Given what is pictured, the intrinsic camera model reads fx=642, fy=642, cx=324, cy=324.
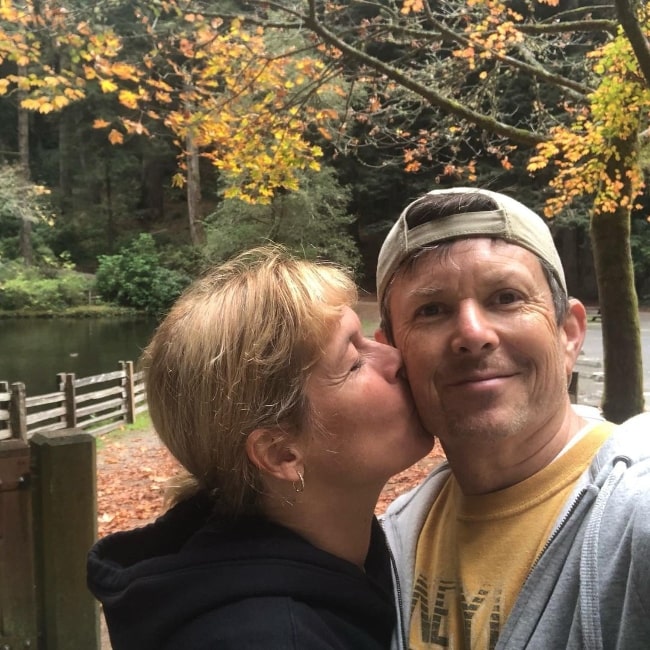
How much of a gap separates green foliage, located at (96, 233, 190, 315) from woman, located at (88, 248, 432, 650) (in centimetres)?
2839

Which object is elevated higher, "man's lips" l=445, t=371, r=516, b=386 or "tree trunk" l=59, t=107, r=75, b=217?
"tree trunk" l=59, t=107, r=75, b=217

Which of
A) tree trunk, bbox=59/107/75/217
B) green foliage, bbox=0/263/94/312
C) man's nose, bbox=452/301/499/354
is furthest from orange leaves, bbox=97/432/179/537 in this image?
tree trunk, bbox=59/107/75/217

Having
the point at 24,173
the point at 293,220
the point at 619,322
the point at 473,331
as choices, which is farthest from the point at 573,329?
the point at 24,173

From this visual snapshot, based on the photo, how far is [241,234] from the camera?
75.7ft

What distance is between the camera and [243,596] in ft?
3.65

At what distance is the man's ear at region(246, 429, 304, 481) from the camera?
130 cm

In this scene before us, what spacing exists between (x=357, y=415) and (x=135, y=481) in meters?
7.35

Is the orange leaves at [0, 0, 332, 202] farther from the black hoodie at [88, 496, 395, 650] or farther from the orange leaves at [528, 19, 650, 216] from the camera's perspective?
the black hoodie at [88, 496, 395, 650]

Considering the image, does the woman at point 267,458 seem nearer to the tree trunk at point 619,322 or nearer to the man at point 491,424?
the man at point 491,424

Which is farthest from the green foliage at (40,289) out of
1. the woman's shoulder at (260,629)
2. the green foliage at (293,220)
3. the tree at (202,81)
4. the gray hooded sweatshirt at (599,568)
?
the gray hooded sweatshirt at (599,568)

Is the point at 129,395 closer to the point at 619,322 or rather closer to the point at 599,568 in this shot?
the point at 619,322

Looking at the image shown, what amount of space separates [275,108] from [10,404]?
19.0 feet

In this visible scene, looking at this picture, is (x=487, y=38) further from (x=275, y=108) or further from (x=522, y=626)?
(x=522, y=626)

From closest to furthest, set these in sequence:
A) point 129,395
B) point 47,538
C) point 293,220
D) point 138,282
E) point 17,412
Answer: point 47,538, point 17,412, point 129,395, point 293,220, point 138,282
